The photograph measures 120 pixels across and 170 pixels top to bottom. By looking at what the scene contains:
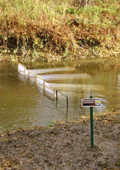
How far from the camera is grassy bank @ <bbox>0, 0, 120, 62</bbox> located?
72.7ft

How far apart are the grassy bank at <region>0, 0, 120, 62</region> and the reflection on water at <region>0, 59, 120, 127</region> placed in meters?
7.25

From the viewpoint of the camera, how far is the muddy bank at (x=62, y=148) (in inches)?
179

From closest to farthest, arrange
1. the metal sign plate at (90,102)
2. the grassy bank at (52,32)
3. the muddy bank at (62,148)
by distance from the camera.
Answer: the muddy bank at (62,148), the metal sign plate at (90,102), the grassy bank at (52,32)

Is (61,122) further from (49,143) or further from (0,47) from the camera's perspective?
(0,47)

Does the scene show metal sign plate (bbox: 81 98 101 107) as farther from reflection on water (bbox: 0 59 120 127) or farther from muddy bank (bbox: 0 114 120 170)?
reflection on water (bbox: 0 59 120 127)

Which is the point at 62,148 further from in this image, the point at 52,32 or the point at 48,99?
the point at 52,32

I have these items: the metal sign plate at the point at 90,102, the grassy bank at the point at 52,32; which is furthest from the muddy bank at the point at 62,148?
the grassy bank at the point at 52,32

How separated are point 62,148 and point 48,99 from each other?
4.73 metres

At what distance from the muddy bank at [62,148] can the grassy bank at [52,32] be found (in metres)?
15.7

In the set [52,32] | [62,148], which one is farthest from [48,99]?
[52,32]

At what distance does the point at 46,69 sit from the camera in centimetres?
1752

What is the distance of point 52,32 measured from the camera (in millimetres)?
23328

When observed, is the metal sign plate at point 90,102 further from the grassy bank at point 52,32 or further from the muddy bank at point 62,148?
the grassy bank at point 52,32

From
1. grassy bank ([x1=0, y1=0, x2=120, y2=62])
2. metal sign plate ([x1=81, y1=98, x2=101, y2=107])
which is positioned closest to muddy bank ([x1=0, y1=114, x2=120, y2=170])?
metal sign plate ([x1=81, y1=98, x2=101, y2=107])
